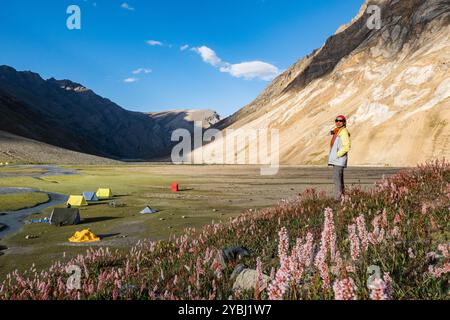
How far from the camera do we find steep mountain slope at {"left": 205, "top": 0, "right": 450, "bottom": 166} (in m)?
87.9

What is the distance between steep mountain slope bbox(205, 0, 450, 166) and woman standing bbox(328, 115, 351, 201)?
7356cm

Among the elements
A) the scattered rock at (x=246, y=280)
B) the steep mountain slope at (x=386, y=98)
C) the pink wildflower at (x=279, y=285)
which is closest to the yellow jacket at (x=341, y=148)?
the scattered rock at (x=246, y=280)

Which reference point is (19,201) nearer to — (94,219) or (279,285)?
(94,219)

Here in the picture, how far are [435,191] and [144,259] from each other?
746 cm

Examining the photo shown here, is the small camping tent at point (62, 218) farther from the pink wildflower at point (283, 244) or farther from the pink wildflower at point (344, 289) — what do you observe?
the pink wildflower at point (344, 289)

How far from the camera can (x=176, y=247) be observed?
9.95m

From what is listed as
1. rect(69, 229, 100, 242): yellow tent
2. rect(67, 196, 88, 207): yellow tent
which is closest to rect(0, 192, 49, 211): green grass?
rect(67, 196, 88, 207): yellow tent

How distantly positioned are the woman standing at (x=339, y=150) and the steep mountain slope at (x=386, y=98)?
73562mm

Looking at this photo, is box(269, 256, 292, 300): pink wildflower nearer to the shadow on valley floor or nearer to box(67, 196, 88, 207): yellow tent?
the shadow on valley floor

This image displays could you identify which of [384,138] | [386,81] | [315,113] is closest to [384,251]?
[384,138]

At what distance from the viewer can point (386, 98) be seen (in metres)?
105

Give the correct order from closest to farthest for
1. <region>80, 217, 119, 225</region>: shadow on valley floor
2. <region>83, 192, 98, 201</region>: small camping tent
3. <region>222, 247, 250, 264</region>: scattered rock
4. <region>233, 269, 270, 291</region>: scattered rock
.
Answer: <region>233, 269, 270, 291</region>: scattered rock → <region>222, 247, 250, 264</region>: scattered rock → <region>80, 217, 119, 225</region>: shadow on valley floor → <region>83, 192, 98, 201</region>: small camping tent

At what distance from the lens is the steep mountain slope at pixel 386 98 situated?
87.9m

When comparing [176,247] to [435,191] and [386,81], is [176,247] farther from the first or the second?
[386,81]
